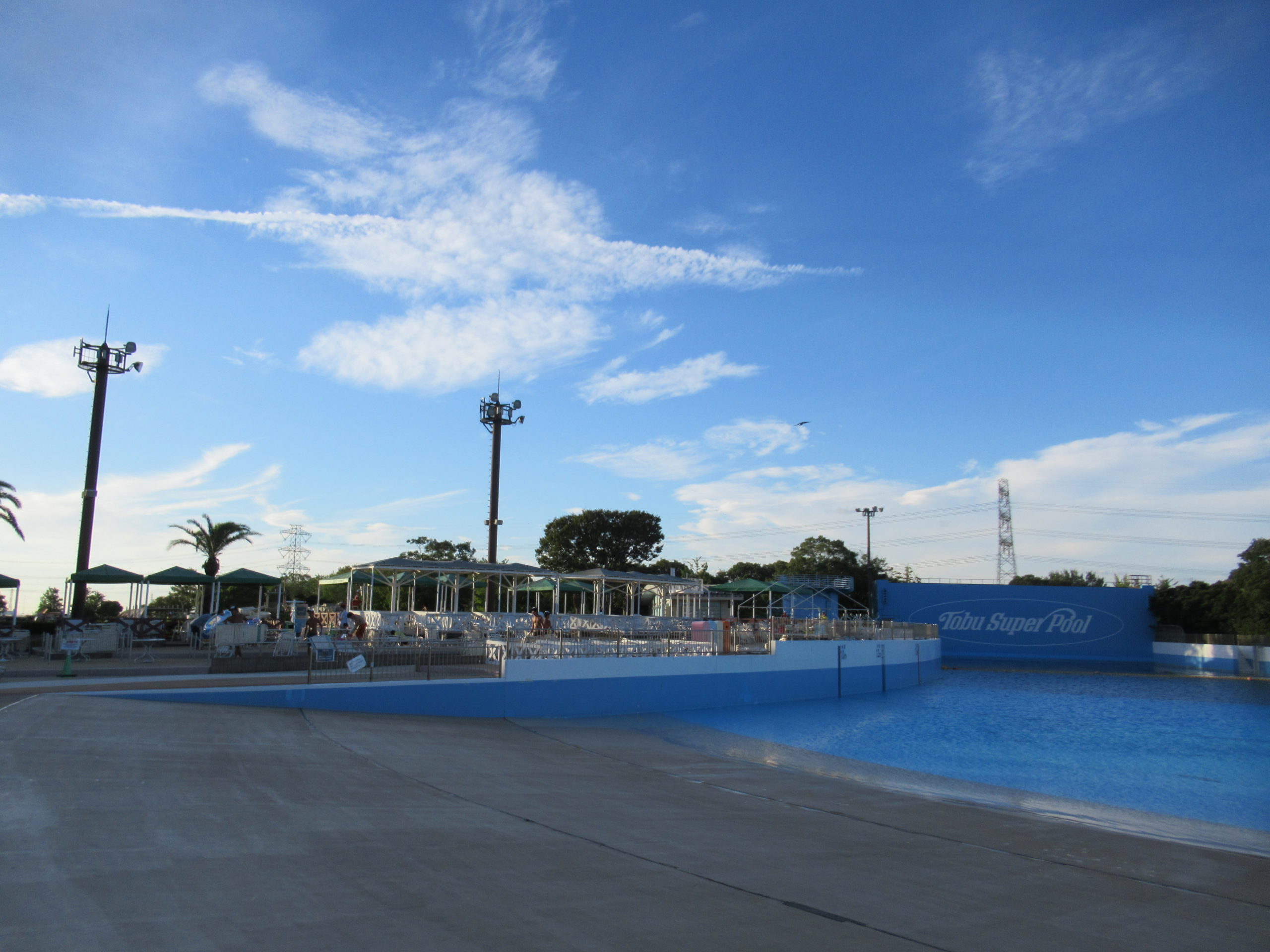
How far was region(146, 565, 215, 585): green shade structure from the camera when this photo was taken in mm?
23719

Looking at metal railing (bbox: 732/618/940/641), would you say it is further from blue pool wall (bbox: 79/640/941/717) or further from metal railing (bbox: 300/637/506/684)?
metal railing (bbox: 300/637/506/684)

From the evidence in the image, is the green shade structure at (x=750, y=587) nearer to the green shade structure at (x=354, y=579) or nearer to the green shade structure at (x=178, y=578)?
the green shade structure at (x=354, y=579)

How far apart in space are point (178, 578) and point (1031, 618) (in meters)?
50.5

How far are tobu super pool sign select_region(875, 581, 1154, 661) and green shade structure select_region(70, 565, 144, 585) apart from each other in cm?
4329

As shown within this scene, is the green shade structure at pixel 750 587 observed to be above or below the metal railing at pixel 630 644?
above

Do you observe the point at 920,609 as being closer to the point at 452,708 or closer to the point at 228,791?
the point at 452,708

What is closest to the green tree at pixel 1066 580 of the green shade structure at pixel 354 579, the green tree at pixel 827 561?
the green tree at pixel 827 561

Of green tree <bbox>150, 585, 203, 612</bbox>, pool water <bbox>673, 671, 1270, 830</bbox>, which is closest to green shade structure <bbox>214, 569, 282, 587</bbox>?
pool water <bbox>673, 671, 1270, 830</bbox>

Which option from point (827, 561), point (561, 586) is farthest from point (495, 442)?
point (827, 561)

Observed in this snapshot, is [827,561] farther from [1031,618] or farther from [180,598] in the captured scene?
[180,598]

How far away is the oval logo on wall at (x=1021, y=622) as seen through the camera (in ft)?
177

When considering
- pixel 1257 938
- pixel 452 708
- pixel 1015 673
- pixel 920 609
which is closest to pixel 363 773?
pixel 452 708

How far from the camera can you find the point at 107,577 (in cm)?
2323

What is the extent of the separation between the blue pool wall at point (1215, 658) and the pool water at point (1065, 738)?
11362 millimetres
